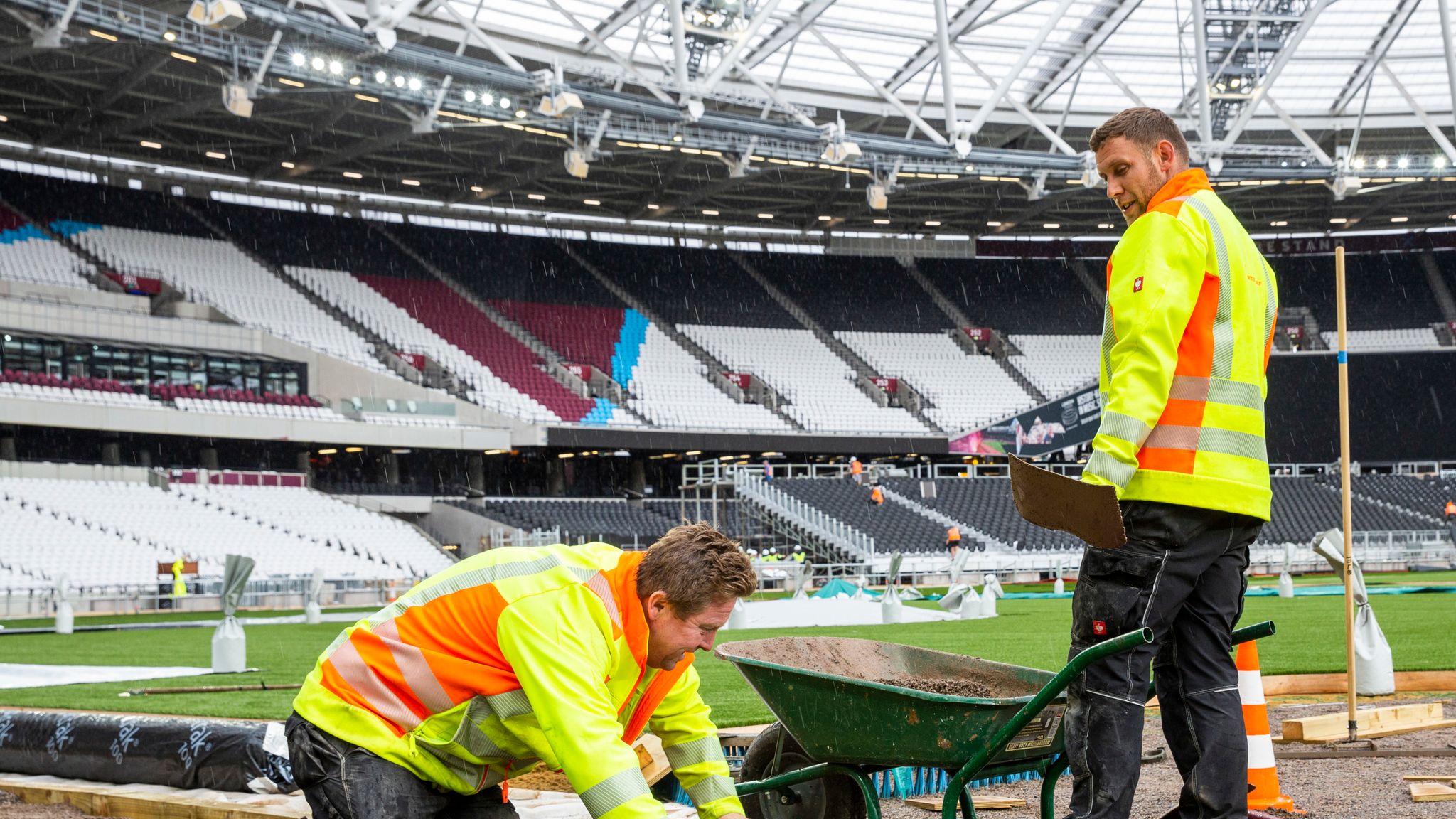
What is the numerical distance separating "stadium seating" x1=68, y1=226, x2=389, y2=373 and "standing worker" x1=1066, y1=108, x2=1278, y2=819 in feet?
128

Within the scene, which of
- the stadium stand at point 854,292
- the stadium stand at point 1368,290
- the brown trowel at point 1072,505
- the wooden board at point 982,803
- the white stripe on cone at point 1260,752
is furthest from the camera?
the stadium stand at point 854,292

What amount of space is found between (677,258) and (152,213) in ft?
60.0

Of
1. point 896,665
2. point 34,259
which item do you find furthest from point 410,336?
point 896,665

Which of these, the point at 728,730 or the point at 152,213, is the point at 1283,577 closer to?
the point at 728,730

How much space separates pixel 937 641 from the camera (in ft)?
46.1

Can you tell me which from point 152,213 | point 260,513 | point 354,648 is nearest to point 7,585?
point 260,513

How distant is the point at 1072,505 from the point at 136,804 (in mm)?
4261

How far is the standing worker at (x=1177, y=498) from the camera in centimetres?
348

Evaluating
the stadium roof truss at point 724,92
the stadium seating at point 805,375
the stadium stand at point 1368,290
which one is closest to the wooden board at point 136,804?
the stadium roof truss at point 724,92

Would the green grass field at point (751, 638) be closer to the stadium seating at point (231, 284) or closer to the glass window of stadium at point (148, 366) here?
the glass window of stadium at point (148, 366)

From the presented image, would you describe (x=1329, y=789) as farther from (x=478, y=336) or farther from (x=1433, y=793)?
(x=478, y=336)

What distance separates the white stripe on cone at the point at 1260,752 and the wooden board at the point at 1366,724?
196cm

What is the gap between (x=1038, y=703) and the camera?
332cm

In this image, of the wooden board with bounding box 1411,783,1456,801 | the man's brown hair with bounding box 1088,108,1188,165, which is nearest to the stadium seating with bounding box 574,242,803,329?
the wooden board with bounding box 1411,783,1456,801
